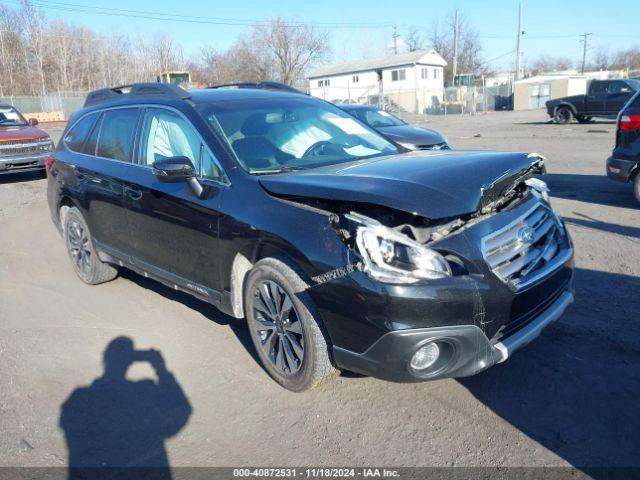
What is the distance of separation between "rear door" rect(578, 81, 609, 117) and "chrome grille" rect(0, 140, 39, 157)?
70.9 feet

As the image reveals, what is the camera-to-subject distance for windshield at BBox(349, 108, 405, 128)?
40.1ft

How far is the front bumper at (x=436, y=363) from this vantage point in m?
2.81

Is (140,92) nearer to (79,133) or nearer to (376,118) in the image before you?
(79,133)

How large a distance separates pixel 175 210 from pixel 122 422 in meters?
1.53

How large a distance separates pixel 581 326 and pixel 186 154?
318 cm

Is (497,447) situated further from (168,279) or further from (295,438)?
(168,279)

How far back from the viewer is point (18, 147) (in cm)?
1303

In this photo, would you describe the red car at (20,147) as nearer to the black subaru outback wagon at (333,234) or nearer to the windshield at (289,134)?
the black subaru outback wagon at (333,234)

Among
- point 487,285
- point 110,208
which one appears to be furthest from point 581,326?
point 110,208

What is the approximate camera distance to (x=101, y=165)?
16.8 feet

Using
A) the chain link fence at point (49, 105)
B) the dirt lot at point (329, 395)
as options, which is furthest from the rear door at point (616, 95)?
the chain link fence at point (49, 105)

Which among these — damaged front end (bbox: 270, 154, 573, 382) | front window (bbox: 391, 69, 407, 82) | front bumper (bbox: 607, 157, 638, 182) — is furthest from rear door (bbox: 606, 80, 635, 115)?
front window (bbox: 391, 69, 407, 82)

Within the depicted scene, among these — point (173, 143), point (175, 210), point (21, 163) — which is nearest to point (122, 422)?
point (175, 210)

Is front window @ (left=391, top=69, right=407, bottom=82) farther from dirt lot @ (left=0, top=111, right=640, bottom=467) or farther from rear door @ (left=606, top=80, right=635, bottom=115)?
dirt lot @ (left=0, top=111, right=640, bottom=467)
